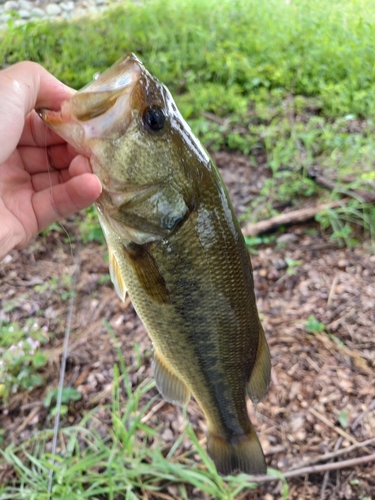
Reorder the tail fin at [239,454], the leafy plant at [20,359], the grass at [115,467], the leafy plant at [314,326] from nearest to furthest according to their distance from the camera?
the tail fin at [239,454], the grass at [115,467], the leafy plant at [20,359], the leafy plant at [314,326]

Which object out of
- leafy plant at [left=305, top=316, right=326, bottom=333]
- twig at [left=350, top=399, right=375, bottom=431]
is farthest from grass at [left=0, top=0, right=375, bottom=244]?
twig at [left=350, top=399, right=375, bottom=431]

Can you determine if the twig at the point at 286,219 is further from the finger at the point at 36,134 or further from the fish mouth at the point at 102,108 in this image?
the fish mouth at the point at 102,108

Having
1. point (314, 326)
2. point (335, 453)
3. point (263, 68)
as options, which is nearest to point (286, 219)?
point (314, 326)

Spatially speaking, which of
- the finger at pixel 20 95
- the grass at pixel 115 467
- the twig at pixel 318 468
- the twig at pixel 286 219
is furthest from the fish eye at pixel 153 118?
the twig at pixel 286 219

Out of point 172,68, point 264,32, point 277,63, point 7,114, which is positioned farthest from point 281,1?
point 7,114

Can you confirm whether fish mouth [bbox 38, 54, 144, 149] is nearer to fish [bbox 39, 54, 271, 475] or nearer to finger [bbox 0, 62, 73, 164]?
→ fish [bbox 39, 54, 271, 475]

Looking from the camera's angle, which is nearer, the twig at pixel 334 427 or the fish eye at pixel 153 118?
the fish eye at pixel 153 118
